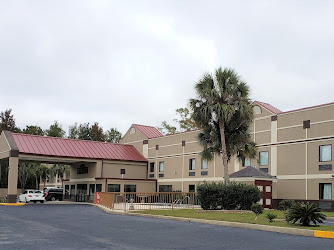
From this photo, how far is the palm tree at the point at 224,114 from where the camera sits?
91.3 ft

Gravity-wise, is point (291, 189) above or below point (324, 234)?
above

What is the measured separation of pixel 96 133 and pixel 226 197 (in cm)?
5610

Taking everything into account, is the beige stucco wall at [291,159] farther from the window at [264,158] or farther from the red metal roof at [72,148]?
the red metal roof at [72,148]

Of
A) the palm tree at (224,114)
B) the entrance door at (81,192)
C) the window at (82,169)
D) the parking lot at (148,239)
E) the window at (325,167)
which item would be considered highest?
the palm tree at (224,114)

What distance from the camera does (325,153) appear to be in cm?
3112

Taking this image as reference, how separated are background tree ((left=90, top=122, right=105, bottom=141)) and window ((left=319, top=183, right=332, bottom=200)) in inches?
2090

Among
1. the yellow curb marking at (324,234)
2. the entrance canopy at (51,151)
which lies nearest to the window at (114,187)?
the entrance canopy at (51,151)

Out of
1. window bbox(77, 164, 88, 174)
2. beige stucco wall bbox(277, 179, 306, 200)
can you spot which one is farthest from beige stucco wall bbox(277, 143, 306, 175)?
window bbox(77, 164, 88, 174)

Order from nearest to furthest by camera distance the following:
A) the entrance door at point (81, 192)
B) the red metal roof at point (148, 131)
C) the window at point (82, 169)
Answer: the entrance door at point (81, 192) → the window at point (82, 169) → the red metal roof at point (148, 131)

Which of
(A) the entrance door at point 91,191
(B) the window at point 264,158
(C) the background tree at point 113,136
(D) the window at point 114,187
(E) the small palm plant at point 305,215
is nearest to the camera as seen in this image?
(E) the small palm plant at point 305,215

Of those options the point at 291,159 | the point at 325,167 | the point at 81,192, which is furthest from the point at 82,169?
the point at 325,167

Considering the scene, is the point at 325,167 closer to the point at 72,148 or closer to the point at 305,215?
the point at 305,215

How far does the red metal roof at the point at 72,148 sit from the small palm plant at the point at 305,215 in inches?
1143

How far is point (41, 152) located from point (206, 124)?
19.5 meters
